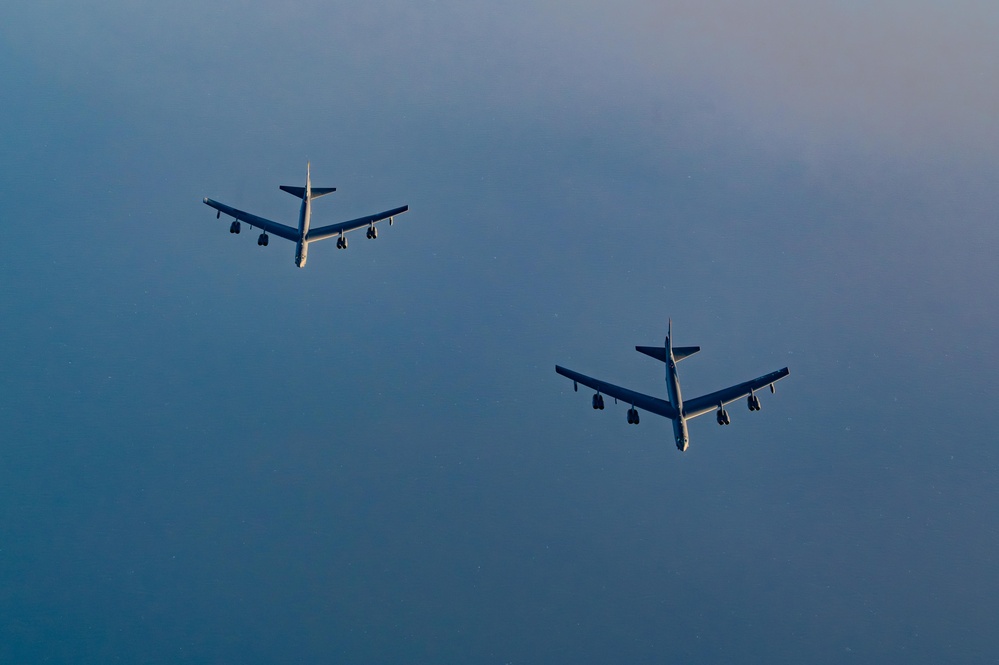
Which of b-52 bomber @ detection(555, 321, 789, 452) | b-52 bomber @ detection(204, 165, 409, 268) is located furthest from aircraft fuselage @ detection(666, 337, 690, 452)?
b-52 bomber @ detection(204, 165, 409, 268)

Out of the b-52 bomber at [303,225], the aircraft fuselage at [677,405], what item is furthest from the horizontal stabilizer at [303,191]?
the aircraft fuselage at [677,405]

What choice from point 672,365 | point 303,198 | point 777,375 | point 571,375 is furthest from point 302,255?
point 777,375

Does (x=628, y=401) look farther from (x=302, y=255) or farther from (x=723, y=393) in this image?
(x=302, y=255)

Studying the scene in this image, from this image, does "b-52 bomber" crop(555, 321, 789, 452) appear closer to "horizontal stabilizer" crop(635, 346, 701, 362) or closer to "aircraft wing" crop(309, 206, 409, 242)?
"horizontal stabilizer" crop(635, 346, 701, 362)

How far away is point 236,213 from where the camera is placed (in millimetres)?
172750

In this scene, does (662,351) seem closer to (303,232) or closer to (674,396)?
(674,396)

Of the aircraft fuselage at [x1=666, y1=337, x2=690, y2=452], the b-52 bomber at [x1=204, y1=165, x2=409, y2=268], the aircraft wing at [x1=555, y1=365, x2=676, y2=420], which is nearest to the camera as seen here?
the aircraft fuselage at [x1=666, y1=337, x2=690, y2=452]

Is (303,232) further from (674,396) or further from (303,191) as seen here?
(674,396)

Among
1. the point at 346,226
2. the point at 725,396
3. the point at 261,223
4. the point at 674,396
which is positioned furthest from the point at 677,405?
the point at 261,223

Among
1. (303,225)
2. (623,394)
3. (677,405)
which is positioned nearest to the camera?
(677,405)

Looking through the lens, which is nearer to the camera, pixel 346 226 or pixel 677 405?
pixel 677 405

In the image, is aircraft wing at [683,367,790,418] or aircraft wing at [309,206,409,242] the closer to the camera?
aircraft wing at [683,367,790,418]

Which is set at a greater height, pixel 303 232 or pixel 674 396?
pixel 303 232

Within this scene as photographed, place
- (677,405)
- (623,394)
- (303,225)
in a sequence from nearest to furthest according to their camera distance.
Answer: (677,405) → (623,394) → (303,225)
